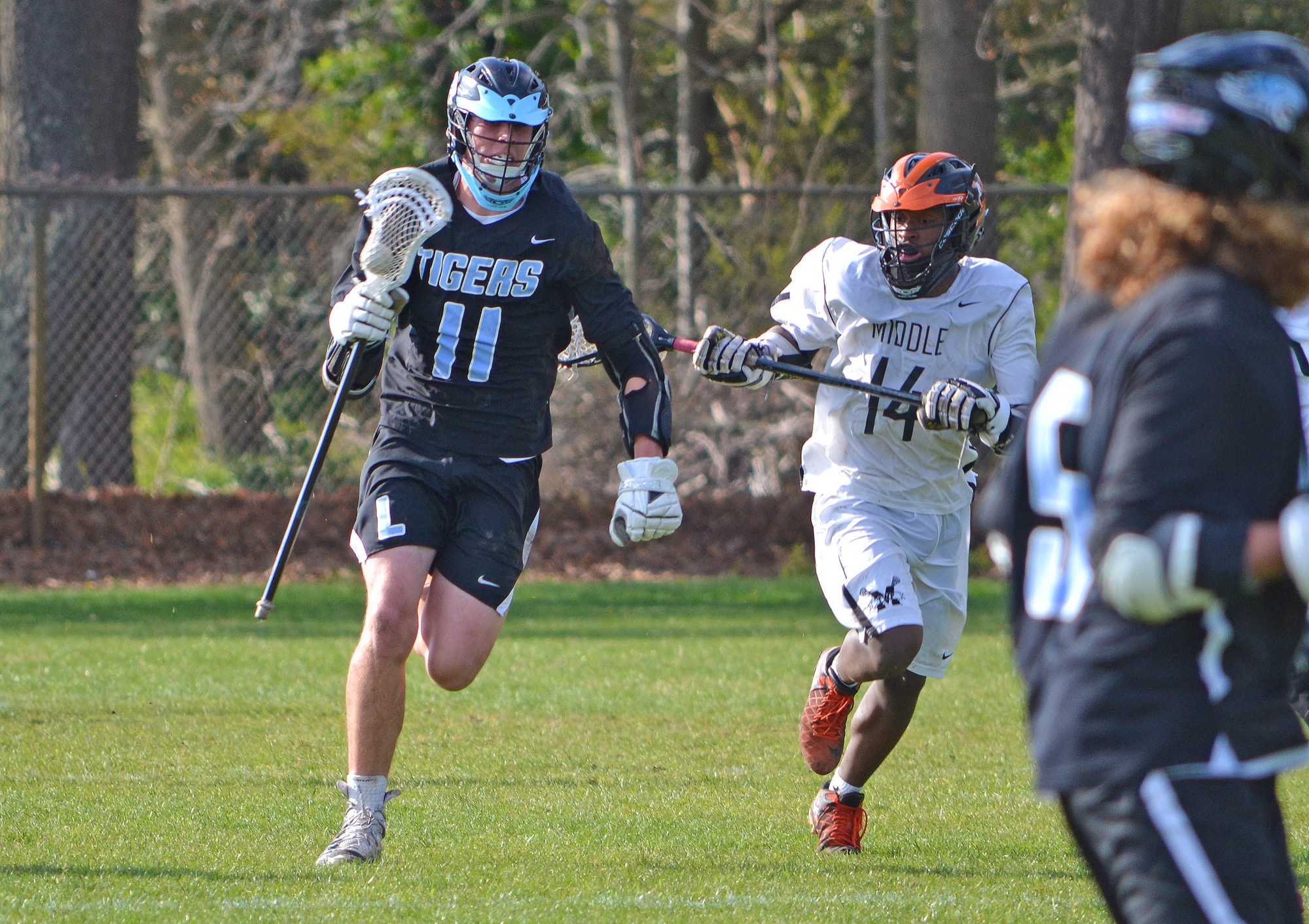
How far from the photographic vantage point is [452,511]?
4941 mm

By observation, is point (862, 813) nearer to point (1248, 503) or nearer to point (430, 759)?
point (430, 759)

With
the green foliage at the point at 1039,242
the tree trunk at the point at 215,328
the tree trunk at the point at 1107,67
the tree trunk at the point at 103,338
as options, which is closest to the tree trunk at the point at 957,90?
the green foliage at the point at 1039,242

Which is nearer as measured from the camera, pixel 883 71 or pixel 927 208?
pixel 927 208

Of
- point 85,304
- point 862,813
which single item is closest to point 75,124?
point 85,304

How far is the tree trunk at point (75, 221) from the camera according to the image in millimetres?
11773

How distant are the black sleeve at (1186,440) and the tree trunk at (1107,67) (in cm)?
981

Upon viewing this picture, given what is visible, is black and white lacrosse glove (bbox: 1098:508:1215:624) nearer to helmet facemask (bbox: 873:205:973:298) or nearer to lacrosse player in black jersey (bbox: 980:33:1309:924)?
lacrosse player in black jersey (bbox: 980:33:1309:924)

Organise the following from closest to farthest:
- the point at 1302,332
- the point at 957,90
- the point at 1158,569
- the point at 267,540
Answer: the point at 1158,569 → the point at 1302,332 → the point at 267,540 → the point at 957,90

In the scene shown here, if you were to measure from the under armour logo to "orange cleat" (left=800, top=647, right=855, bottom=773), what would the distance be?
16.1 inches

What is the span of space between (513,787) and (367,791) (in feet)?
3.83

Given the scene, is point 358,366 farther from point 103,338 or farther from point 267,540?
point 103,338

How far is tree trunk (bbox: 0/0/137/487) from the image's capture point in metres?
11.8

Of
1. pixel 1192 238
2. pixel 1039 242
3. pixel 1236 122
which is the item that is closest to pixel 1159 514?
pixel 1192 238

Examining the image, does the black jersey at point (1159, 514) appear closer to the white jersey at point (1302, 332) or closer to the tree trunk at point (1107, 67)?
the white jersey at point (1302, 332)
